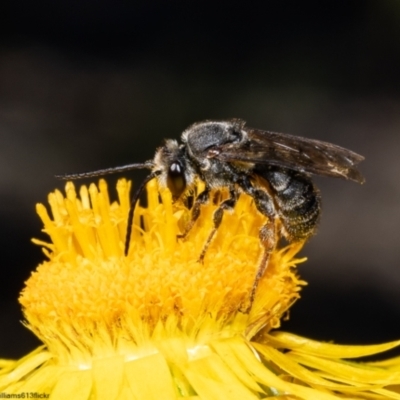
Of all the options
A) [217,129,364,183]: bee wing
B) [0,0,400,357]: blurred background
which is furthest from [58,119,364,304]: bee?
[0,0,400,357]: blurred background

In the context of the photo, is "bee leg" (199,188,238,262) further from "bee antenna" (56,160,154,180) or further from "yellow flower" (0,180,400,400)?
"bee antenna" (56,160,154,180)

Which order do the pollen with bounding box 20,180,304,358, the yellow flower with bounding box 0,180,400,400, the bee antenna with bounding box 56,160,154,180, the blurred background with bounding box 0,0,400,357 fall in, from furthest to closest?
the blurred background with bounding box 0,0,400,357
the bee antenna with bounding box 56,160,154,180
the pollen with bounding box 20,180,304,358
the yellow flower with bounding box 0,180,400,400

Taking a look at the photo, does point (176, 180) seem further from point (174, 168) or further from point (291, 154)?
point (291, 154)

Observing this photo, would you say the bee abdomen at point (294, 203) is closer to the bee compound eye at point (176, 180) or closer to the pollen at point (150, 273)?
the pollen at point (150, 273)

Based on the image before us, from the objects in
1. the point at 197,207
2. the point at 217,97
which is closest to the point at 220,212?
the point at 197,207

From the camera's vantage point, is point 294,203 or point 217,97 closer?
point 294,203

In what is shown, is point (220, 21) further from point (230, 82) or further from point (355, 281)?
point (355, 281)
